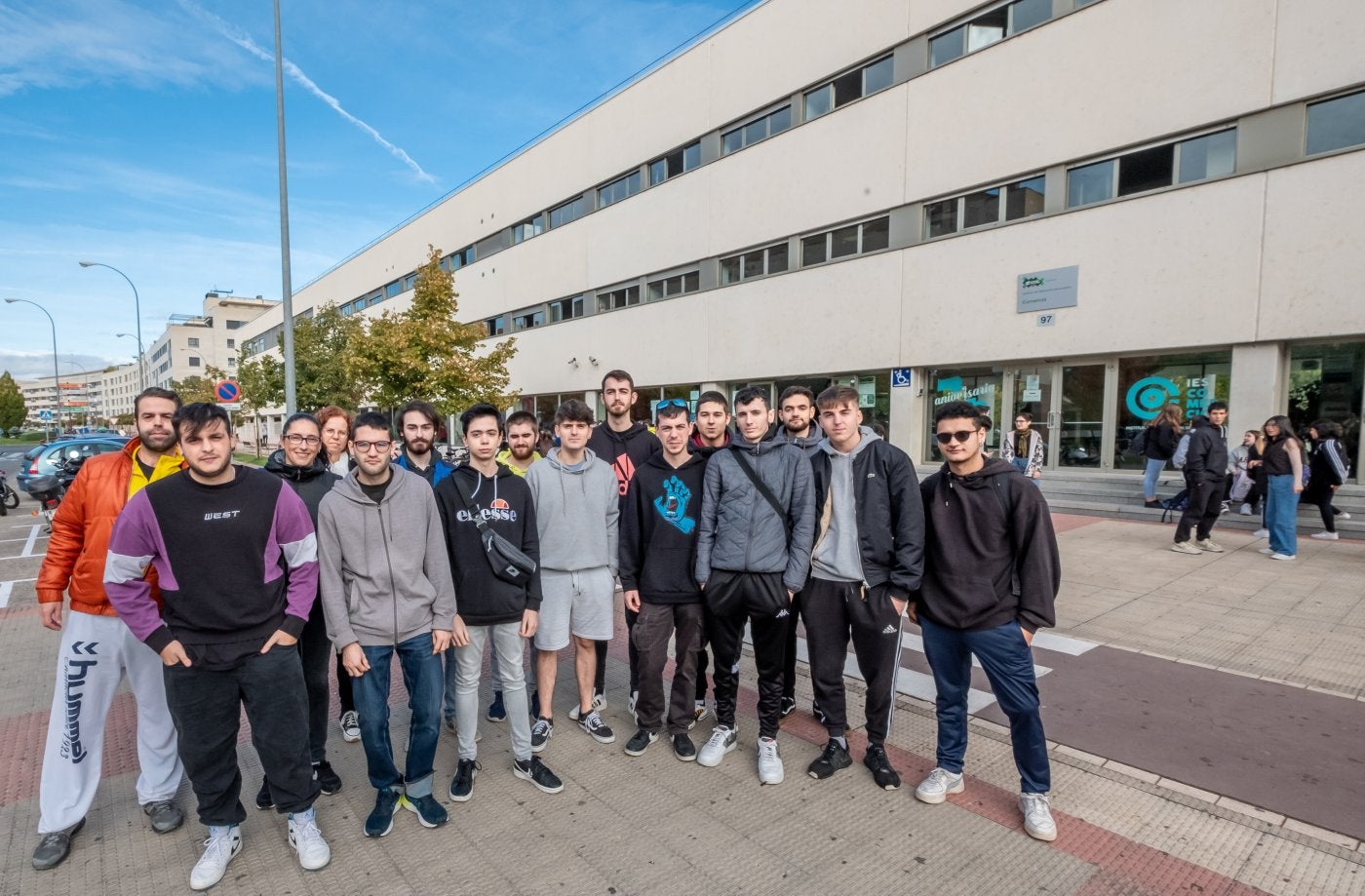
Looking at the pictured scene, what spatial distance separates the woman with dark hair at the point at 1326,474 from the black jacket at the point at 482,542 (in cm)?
1094

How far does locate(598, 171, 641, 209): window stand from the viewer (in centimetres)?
2235

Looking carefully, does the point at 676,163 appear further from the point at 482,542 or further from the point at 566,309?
the point at 482,542

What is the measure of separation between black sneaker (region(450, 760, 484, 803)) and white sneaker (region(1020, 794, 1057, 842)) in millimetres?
2686

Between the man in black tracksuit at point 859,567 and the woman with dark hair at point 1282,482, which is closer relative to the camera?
the man in black tracksuit at point 859,567

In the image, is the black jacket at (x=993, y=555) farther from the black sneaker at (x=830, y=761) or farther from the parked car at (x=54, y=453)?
the parked car at (x=54, y=453)

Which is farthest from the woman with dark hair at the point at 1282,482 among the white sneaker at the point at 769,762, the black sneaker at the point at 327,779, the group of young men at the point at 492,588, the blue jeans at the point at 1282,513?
the black sneaker at the point at 327,779

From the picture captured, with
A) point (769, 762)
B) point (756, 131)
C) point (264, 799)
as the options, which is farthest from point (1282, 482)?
point (756, 131)

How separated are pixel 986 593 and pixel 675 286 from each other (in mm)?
18972

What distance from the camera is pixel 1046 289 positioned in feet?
42.4

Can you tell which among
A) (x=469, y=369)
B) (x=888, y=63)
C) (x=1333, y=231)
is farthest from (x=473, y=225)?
(x=1333, y=231)

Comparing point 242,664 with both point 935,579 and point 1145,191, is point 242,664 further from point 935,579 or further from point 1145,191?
point 1145,191

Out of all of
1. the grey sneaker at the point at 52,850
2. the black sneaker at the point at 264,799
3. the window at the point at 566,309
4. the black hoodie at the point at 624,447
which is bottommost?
the black sneaker at the point at 264,799

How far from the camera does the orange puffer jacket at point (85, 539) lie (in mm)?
2996

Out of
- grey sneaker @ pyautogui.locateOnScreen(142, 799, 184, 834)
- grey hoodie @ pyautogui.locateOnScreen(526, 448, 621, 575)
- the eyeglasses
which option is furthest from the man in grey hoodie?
grey sneaker @ pyautogui.locateOnScreen(142, 799, 184, 834)
